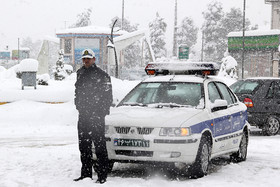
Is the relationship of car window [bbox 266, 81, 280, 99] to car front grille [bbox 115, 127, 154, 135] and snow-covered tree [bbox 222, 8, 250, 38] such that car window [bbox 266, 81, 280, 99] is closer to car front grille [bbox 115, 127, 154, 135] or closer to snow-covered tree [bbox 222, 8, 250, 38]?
car front grille [bbox 115, 127, 154, 135]


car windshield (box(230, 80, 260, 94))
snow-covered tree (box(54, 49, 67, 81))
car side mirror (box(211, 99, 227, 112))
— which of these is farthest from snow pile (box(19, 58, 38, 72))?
snow-covered tree (box(54, 49, 67, 81))

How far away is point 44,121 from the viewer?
16531 millimetres

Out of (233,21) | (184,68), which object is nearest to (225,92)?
(184,68)

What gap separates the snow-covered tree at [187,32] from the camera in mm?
114250

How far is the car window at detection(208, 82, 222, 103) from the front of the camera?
853cm

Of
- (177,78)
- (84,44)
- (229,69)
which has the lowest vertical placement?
(229,69)

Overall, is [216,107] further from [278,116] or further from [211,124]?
[278,116]

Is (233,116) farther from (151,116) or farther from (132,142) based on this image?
(132,142)

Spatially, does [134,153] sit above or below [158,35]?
below

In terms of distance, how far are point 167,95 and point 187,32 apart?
110m

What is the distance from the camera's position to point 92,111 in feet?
23.3

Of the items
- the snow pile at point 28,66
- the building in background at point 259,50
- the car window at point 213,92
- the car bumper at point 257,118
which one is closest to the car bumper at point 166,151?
the car window at point 213,92

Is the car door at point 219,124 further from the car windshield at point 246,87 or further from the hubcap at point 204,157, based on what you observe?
the car windshield at point 246,87

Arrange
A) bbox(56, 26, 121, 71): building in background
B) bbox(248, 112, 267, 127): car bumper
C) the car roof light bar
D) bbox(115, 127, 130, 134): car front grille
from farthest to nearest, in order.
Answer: bbox(56, 26, 121, 71): building in background < bbox(248, 112, 267, 127): car bumper < the car roof light bar < bbox(115, 127, 130, 134): car front grille
